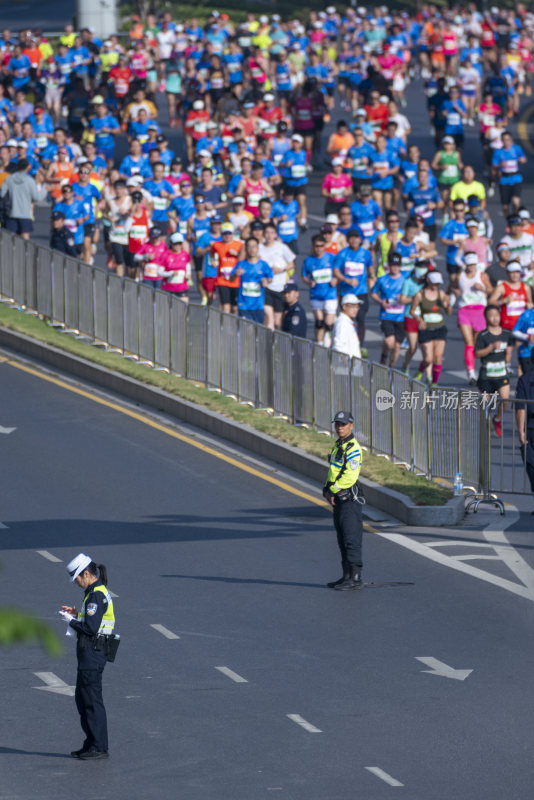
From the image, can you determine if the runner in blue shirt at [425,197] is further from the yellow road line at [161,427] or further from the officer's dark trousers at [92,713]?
the officer's dark trousers at [92,713]

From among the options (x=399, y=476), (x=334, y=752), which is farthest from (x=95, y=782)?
(x=399, y=476)

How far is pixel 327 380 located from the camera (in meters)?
22.0

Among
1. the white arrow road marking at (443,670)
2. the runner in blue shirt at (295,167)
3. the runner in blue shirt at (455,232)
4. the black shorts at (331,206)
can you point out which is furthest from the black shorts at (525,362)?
the runner in blue shirt at (295,167)

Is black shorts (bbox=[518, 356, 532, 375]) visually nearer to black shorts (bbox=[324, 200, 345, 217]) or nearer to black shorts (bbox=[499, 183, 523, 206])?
black shorts (bbox=[324, 200, 345, 217])

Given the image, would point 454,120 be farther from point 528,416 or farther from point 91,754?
point 91,754

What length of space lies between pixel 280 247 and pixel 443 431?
655 centimetres

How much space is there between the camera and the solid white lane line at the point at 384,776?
36.7ft

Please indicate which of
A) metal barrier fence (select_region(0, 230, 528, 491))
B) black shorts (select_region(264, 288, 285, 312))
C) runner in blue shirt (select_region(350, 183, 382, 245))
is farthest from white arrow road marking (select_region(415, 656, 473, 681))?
runner in blue shirt (select_region(350, 183, 382, 245))

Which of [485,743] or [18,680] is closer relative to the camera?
[485,743]

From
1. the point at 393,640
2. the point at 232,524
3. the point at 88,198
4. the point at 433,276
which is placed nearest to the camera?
the point at 393,640

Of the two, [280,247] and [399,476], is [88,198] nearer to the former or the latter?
[280,247]

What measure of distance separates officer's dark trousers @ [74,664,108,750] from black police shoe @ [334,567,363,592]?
470cm

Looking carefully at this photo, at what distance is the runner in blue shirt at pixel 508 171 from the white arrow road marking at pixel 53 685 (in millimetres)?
22683

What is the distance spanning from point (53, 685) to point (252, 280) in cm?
1262
